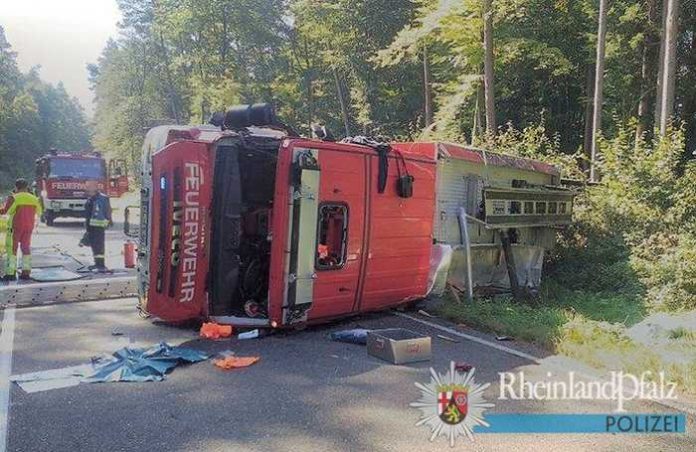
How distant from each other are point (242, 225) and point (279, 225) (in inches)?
34.0

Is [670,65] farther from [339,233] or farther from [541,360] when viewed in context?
[339,233]

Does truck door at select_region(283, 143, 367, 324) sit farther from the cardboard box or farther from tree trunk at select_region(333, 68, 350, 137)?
tree trunk at select_region(333, 68, 350, 137)

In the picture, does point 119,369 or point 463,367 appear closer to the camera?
point 119,369

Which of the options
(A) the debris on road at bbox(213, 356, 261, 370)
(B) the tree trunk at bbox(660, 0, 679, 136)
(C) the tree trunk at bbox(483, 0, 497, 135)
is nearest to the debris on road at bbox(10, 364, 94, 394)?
(A) the debris on road at bbox(213, 356, 261, 370)

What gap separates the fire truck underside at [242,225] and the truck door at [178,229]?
0.56ft

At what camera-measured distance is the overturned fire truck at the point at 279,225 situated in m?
6.07

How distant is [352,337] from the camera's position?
615 cm

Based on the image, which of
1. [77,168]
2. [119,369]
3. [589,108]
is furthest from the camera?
[589,108]

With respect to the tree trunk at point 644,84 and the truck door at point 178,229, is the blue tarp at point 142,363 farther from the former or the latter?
the tree trunk at point 644,84

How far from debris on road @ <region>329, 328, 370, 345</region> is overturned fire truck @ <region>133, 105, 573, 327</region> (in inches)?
16.1

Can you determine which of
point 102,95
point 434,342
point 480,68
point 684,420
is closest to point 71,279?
point 434,342

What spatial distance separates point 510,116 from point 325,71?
1258 cm

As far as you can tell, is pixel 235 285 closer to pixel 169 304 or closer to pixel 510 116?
pixel 169 304

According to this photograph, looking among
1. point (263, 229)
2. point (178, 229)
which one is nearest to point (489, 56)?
point (263, 229)
